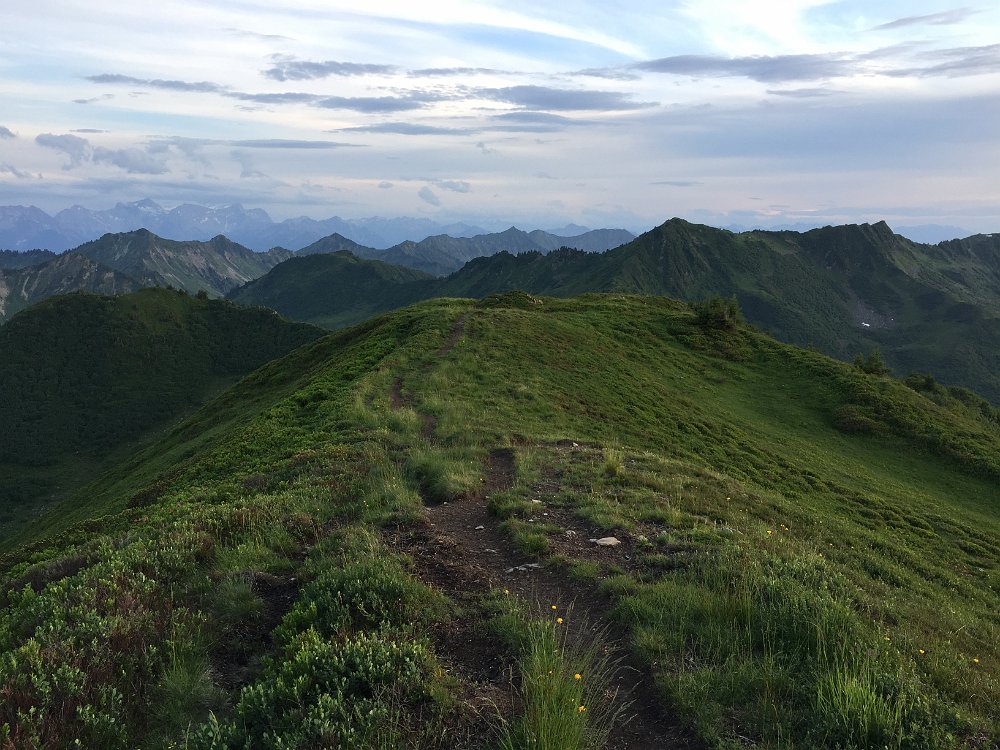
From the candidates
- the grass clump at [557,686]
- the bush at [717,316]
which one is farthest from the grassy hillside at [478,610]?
the bush at [717,316]

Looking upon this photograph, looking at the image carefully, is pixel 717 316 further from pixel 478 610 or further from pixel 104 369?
pixel 104 369

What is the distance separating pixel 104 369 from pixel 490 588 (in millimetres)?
186878

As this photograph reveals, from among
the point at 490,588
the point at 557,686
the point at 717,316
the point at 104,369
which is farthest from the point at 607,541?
the point at 104,369

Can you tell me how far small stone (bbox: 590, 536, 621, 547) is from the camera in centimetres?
1098

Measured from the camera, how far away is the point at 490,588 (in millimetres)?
8812

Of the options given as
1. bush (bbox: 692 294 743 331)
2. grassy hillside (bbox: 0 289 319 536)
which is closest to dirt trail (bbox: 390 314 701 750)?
bush (bbox: 692 294 743 331)

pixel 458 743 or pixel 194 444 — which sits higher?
pixel 458 743

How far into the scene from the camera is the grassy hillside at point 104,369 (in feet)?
420

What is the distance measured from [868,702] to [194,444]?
39.2 meters

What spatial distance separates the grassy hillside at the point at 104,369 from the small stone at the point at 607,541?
134490 millimetres

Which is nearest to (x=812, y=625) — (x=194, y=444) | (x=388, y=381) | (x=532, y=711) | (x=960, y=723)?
(x=960, y=723)

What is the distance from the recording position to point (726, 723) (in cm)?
589

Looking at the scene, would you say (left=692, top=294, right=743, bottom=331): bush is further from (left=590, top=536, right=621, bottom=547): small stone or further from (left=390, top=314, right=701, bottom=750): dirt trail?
(left=590, top=536, right=621, bottom=547): small stone

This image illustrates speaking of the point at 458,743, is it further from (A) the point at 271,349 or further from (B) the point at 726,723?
(A) the point at 271,349
